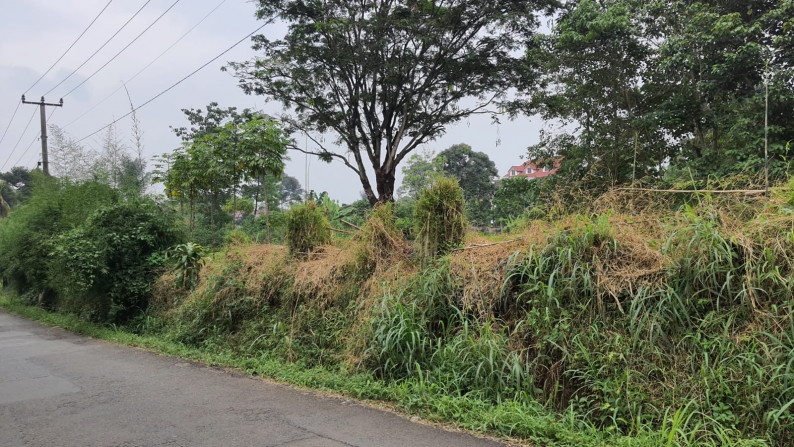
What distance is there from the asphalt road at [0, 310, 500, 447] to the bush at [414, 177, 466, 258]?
248 centimetres

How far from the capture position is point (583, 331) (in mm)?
4707

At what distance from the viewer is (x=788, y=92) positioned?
11641 millimetres

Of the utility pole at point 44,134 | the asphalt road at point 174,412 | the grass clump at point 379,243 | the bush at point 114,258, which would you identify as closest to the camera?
the asphalt road at point 174,412

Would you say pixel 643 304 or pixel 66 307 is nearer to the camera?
pixel 643 304

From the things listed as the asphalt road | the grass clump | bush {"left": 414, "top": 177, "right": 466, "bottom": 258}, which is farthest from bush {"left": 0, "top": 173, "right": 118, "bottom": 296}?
bush {"left": 414, "top": 177, "right": 466, "bottom": 258}

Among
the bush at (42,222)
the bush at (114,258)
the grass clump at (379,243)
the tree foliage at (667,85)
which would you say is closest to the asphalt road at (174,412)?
the grass clump at (379,243)

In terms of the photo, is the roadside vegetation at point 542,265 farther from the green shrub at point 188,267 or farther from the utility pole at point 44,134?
the utility pole at point 44,134

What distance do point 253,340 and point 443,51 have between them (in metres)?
15.4

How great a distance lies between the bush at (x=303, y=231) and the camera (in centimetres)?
840

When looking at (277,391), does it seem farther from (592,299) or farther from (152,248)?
(152,248)

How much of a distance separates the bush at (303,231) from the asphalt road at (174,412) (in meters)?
2.50

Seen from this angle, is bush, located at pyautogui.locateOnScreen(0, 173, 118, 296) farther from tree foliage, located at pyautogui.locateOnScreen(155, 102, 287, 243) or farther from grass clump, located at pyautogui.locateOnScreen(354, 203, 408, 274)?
grass clump, located at pyautogui.locateOnScreen(354, 203, 408, 274)

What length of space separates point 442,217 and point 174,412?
387 centimetres

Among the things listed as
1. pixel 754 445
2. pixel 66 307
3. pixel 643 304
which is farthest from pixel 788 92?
pixel 66 307
